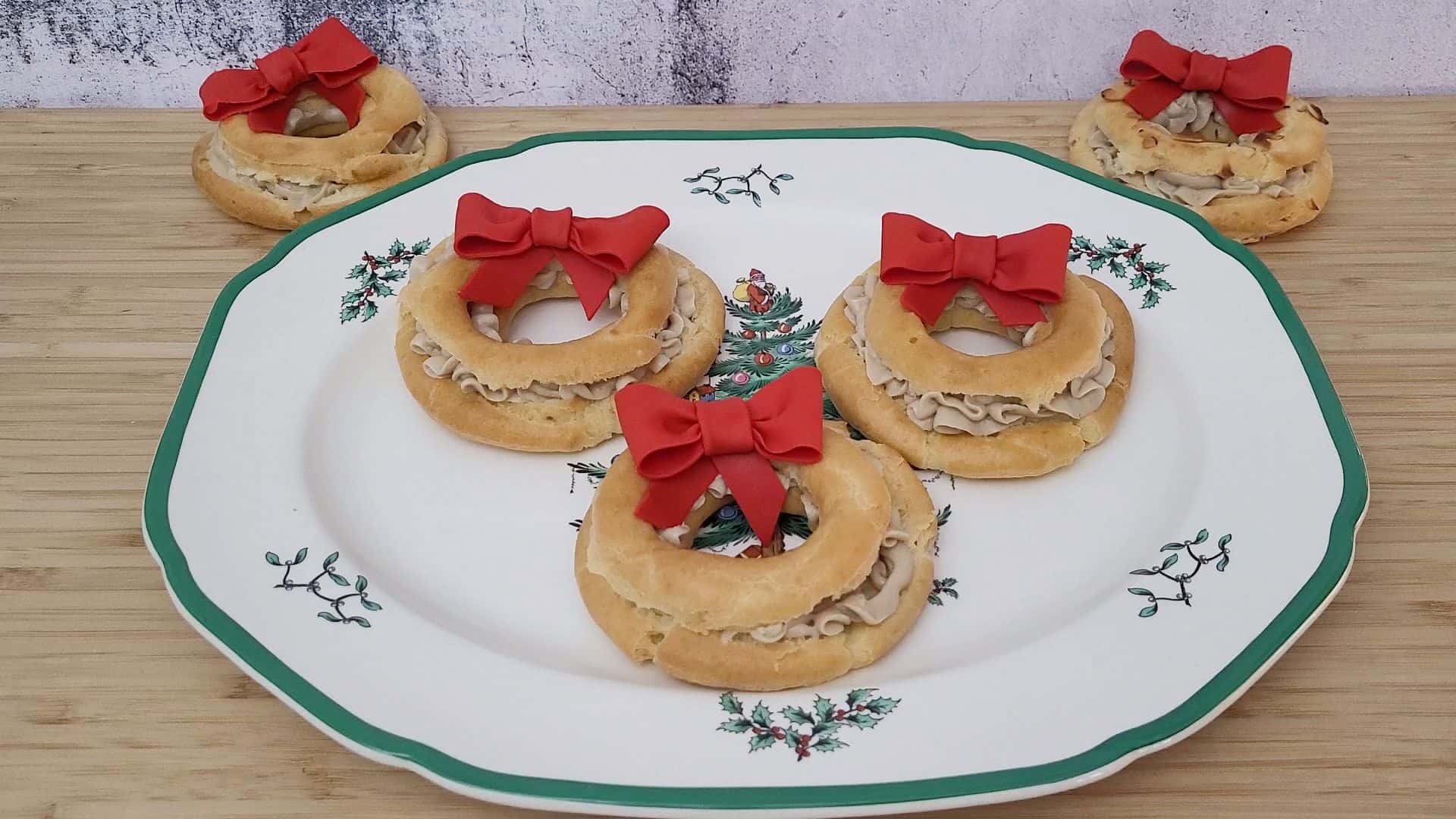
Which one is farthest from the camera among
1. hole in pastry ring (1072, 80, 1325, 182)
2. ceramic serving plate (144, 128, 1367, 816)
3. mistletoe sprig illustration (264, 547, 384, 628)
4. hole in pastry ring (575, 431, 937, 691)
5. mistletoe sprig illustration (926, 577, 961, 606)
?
hole in pastry ring (1072, 80, 1325, 182)

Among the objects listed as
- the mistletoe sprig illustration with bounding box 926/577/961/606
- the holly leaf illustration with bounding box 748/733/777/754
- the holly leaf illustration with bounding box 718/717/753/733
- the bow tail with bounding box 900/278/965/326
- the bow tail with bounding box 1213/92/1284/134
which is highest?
the bow tail with bounding box 1213/92/1284/134

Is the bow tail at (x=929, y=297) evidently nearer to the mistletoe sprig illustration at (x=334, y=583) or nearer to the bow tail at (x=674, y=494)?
the bow tail at (x=674, y=494)

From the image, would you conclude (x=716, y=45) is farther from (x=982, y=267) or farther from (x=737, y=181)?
(x=982, y=267)

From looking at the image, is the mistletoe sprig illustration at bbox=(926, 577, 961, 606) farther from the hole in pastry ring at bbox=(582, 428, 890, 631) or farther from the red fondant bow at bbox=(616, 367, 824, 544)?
the red fondant bow at bbox=(616, 367, 824, 544)

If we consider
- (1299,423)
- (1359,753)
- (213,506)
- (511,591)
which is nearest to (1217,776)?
(1359,753)

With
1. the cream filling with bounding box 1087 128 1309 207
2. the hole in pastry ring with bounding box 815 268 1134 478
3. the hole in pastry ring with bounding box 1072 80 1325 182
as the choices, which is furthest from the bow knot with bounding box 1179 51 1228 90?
the hole in pastry ring with bounding box 815 268 1134 478

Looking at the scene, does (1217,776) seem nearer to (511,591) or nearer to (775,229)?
(511,591)
